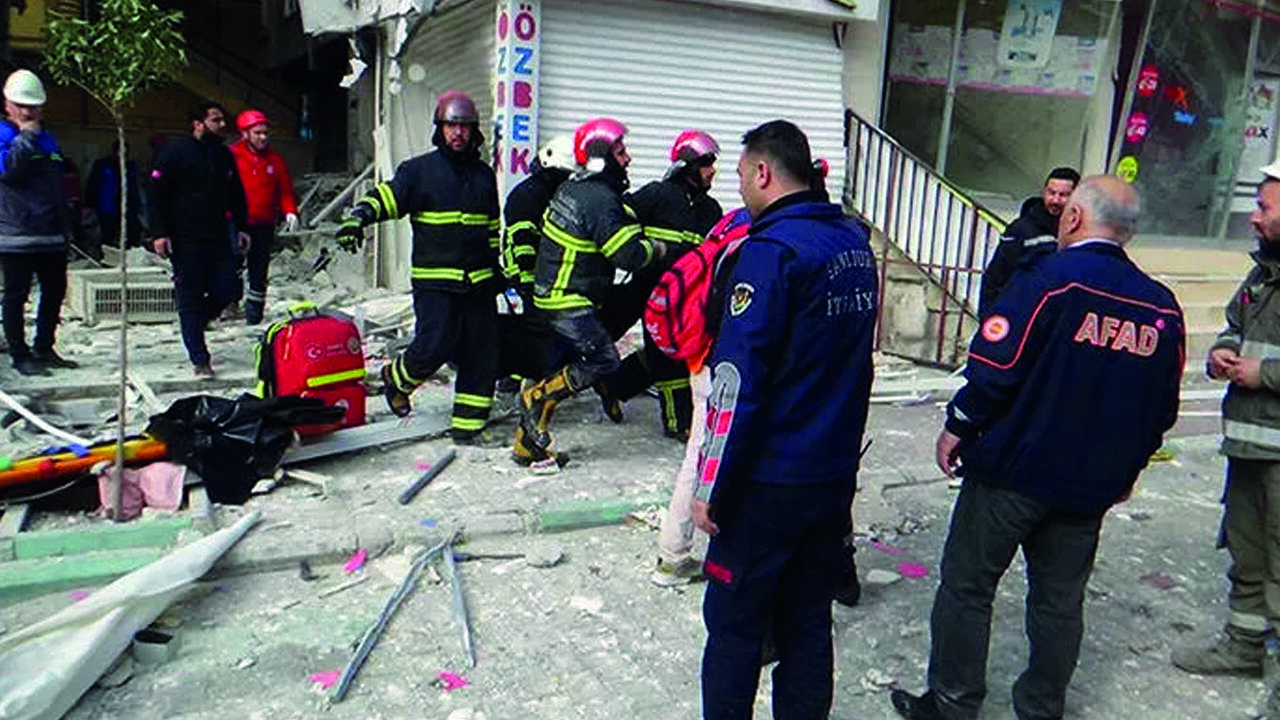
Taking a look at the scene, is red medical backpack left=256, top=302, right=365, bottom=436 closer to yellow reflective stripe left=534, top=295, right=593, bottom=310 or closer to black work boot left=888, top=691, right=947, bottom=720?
yellow reflective stripe left=534, top=295, right=593, bottom=310

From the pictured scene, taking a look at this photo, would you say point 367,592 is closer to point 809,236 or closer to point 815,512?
point 815,512

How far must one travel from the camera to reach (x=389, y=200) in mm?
5234

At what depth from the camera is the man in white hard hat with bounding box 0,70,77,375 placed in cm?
602

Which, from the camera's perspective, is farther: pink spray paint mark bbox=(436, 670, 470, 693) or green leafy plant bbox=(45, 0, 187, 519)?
green leafy plant bbox=(45, 0, 187, 519)

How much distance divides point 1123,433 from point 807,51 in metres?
7.08

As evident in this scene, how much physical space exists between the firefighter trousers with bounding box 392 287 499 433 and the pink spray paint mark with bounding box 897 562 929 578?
2.59 m

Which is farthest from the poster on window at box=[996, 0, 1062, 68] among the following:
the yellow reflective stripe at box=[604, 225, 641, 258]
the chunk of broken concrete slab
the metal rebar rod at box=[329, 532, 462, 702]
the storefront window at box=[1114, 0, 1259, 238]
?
the metal rebar rod at box=[329, 532, 462, 702]

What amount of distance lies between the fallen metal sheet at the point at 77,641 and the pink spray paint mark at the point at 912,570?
306cm

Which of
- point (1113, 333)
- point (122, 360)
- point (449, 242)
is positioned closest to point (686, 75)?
point (449, 242)

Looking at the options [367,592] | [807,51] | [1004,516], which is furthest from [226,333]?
[1004,516]

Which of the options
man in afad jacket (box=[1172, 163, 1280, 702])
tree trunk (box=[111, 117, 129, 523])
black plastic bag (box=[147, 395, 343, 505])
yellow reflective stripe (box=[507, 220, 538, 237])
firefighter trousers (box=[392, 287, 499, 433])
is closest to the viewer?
man in afad jacket (box=[1172, 163, 1280, 702])

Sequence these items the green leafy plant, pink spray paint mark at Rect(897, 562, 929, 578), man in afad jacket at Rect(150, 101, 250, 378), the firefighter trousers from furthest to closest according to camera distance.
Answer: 1. man in afad jacket at Rect(150, 101, 250, 378)
2. the firefighter trousers
3. pink spray paint mark at Rect(897, 562, 929, 578)
4. the green leafy plant

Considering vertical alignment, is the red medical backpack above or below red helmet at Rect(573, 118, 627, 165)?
below

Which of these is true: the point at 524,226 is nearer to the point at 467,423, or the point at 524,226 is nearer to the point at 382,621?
the point at 467,423
